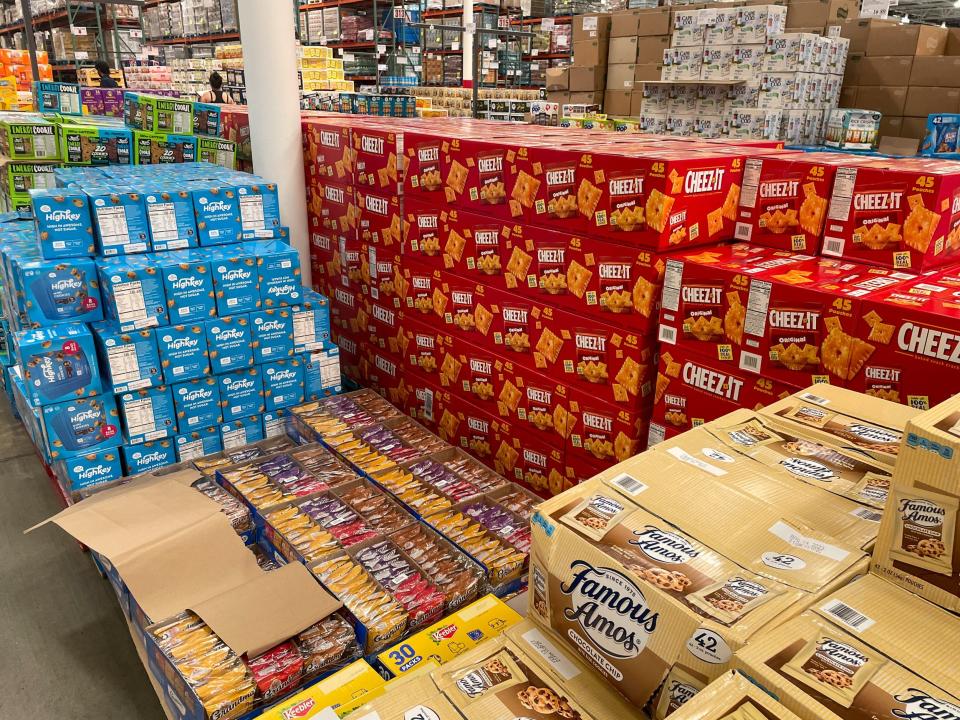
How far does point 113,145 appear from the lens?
5336mm

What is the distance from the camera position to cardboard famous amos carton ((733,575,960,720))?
1.05 metres

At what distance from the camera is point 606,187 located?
9.38 ft

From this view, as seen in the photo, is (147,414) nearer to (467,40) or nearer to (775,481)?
(775,481)

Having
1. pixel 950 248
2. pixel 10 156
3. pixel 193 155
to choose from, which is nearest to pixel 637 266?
pixel 950 248

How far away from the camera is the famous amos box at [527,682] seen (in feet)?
4.58

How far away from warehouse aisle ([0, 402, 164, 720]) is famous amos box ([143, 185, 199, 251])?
5.49ft

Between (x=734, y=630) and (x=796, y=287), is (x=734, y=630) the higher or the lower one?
the lower one

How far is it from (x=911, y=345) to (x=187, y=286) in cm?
315

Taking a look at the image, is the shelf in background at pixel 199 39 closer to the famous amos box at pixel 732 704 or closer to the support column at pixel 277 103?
the support column at pixel 277 103

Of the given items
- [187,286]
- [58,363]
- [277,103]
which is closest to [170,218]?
[187,286]

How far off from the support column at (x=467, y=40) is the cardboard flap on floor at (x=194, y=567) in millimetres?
11104

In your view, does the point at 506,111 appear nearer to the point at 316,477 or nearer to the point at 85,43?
the point at 316,477

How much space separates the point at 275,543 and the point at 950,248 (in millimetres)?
2897

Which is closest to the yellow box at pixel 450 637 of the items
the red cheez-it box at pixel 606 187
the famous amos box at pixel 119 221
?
the red cheez-it box at pixel 606 187
